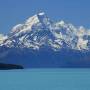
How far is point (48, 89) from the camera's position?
3162 inches

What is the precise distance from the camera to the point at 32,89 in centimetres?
7962

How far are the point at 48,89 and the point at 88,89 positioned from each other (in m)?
6.75

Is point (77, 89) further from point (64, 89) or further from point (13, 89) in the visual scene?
point (13, 89)

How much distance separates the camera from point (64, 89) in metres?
80.1

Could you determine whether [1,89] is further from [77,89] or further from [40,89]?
[77,89]

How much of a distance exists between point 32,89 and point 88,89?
922 cm

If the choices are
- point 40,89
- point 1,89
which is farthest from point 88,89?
point 1,89

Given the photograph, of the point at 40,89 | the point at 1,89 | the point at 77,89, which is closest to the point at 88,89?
the point at 77,89

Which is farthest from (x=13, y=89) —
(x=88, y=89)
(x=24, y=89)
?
(x=88, y=89)

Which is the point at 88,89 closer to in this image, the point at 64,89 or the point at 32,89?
the point at 64,89

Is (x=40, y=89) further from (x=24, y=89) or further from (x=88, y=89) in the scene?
(x=88, y=89)

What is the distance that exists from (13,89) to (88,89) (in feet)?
40.4

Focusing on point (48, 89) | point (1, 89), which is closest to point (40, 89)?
point (48, 89)

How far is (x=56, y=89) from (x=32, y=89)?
13.0ft
